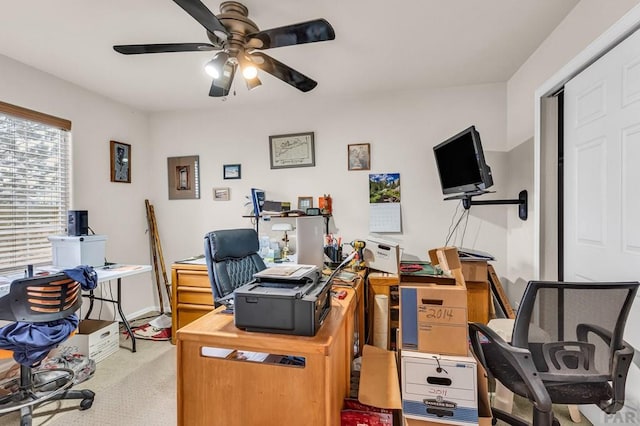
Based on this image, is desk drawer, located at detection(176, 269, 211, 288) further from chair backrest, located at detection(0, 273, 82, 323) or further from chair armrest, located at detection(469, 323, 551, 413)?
chair armrest, located at detection(469, 323, 551, 413)

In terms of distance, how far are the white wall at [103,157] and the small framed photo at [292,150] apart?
5.50ft

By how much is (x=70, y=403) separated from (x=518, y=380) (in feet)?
Answer: 8.82

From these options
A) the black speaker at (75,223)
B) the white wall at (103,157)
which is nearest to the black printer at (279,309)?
the black speaker at (75,223)

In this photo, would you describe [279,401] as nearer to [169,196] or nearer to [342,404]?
[342,404]

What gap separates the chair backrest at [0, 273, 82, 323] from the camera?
1.65 m

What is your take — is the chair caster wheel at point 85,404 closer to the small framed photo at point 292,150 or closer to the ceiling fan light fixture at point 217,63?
the ceiling fan light fixture at point 217,63

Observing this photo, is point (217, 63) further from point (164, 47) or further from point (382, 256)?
point (382, 256)

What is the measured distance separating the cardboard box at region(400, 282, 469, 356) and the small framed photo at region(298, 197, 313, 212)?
183 centimetres

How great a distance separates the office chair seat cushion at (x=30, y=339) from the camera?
1657 millimetres

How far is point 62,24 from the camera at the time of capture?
1.94 m

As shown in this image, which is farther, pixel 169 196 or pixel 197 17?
pixel 169 196

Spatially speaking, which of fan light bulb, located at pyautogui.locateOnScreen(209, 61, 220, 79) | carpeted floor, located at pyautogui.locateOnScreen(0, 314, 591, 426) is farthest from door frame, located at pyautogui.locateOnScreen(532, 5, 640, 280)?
fan light bulb, located at pyautogui.locateOnScreen(209, 61, 220, 79)

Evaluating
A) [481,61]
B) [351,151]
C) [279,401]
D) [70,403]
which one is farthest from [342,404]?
[481,61]

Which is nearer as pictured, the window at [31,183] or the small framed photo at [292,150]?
the window at [31,183]
